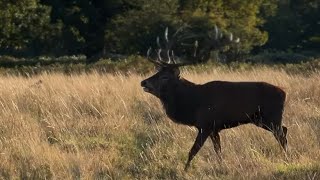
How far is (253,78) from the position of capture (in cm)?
1582

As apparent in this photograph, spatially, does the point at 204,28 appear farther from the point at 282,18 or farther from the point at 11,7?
the point at 282,18

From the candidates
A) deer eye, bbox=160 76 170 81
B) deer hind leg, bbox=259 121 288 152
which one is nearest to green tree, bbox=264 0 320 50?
deer hind leg, bbox=259 121 288 152

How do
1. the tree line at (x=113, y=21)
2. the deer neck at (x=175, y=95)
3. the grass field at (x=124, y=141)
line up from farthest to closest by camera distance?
1. the tree line at (x=113, y=21)
2. the deer neck at (x=175, y=95)
3. the grass field at (x=124, y=141)

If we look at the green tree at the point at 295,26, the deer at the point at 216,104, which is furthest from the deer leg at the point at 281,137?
the green tree at the point at 295,26

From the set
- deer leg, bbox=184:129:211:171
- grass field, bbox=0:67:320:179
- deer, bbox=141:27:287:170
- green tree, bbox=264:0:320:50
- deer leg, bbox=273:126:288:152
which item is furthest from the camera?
green tree, bbox=264:0:320:50

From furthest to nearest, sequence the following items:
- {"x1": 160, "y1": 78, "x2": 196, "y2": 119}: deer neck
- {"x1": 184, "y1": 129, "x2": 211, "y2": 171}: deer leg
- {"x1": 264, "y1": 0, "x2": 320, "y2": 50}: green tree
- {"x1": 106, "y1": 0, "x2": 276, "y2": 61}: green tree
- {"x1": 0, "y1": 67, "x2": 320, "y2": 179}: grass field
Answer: {"x1": 264, "y1": 0, "x2": 320, "y2": 50}: green tree, {"x1": 106, "y1": 0, "x2": 276, "y2": 61}: green tree, {"x1": 160, "y1": 78, "x2": 196, "y2": 119}: deer neck, {"x1": 184, "y1": 129, "x2": 211, "y2": 171}: deer leg, {"x1": 0, "y1": 67, "x2": 320, "y2": 179}: grass field

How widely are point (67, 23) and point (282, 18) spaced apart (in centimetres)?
2635

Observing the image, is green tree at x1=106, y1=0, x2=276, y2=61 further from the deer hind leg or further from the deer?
the deer hind leg

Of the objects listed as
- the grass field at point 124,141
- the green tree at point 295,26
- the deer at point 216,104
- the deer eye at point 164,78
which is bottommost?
the green tree at point 295,26

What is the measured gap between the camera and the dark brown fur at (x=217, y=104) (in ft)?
26.6

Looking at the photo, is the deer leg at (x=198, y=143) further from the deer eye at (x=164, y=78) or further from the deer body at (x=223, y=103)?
the deer eye at (x=164, y=78)

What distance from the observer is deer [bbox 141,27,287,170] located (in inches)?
319

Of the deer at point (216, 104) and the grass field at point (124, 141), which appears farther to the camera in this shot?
the deer at point (216, 104)

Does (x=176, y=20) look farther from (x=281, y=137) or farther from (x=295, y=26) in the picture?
(x=281, y=137)
